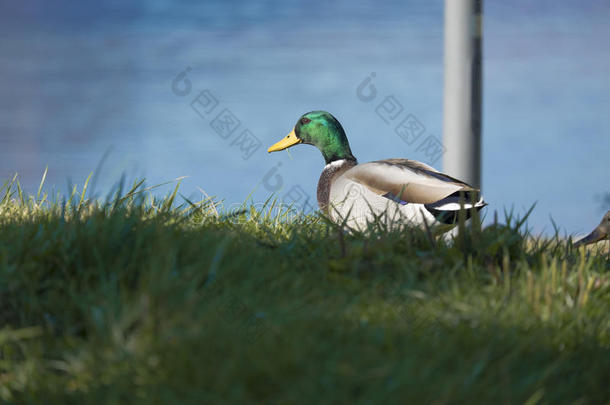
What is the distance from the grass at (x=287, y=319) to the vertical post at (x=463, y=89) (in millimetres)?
1886

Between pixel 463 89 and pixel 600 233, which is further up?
pixel 463 89

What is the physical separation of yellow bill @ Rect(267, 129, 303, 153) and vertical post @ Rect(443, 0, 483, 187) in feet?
6.05

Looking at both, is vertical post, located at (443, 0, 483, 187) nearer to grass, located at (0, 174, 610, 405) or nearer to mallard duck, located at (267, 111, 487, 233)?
mallard duck, located at (267, 111, 487, 233)

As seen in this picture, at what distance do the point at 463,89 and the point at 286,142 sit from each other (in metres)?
2.13

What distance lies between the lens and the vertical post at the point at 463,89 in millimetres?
5039

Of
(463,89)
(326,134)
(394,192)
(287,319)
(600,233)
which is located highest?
(326,134)

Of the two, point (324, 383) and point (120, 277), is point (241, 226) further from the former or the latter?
point (324, 383)

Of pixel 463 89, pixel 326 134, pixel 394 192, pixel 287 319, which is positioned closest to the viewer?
pixel 287 319

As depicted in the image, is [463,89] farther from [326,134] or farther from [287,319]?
[287,319]

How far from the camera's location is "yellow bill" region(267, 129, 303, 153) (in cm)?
654

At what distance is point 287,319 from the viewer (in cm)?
216

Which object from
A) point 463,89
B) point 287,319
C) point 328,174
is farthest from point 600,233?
point 287,319

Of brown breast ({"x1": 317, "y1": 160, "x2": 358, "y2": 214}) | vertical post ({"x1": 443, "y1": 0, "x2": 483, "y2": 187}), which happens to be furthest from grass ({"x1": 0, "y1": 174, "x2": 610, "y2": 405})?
brown breast ({"x1": 317, "y1": 160, "x2": 358, "y2": 214})

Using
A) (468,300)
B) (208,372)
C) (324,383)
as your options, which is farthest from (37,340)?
(468,300)
